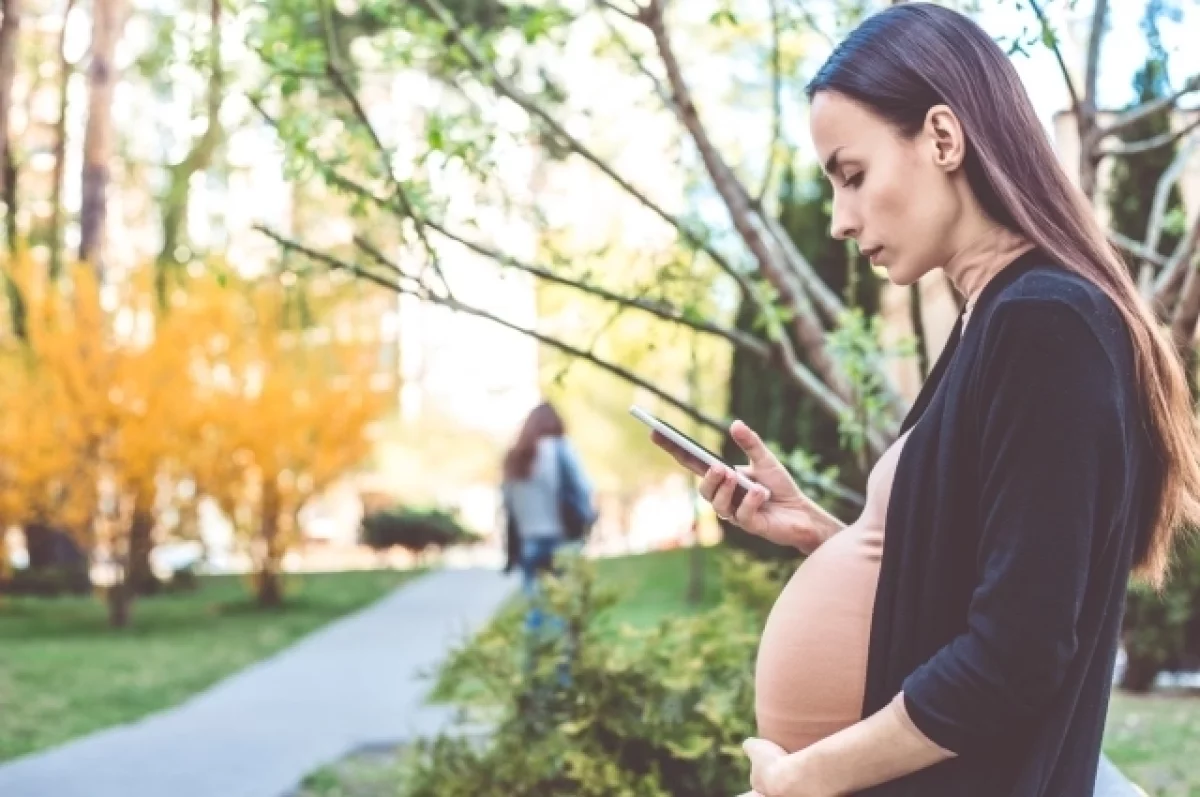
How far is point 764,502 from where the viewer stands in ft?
6.74

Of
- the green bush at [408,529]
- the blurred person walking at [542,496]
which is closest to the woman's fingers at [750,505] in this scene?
the blurred person walking at [542,496]

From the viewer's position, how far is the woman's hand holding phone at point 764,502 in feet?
6.64

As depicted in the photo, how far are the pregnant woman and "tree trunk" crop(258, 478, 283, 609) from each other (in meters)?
17.3

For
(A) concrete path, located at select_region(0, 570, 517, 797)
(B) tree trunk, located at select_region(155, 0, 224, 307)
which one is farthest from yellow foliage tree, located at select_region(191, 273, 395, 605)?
(A) concrete path, located at select_region(0, 570, 517, 797)

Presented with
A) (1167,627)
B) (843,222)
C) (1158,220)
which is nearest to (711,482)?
(843,222)

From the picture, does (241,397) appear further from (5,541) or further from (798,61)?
(798,61)

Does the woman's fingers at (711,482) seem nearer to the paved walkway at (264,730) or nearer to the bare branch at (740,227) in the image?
the bare branch at (740,227)

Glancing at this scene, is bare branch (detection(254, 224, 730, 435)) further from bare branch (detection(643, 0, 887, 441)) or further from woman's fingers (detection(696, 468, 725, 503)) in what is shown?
woman's fingers (detection(696, 468, 725, 503))

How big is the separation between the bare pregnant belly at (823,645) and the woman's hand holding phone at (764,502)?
0.64ft

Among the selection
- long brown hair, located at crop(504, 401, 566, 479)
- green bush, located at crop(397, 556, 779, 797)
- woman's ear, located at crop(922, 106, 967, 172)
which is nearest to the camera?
woman's ear, located at crop(922, 106, 967, 172)

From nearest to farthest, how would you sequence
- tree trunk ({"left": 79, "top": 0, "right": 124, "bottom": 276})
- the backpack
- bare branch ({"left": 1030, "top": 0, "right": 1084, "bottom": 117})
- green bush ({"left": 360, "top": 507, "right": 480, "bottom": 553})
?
1. bare branch ({"left": 1030, "top": 0, "right": 1084, "bottom": 117})
2. the backpack
3. tree trunk ({"left": 79, "top": 0, "right": 124, "bottom": 276})
4. green bush ({"left": 360, "top": 507, "right": 480, "bottom": 553})

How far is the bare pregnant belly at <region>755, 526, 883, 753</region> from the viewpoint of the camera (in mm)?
1731

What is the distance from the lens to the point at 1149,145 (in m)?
4.31

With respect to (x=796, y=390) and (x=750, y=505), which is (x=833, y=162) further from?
(x=796, y=390)
